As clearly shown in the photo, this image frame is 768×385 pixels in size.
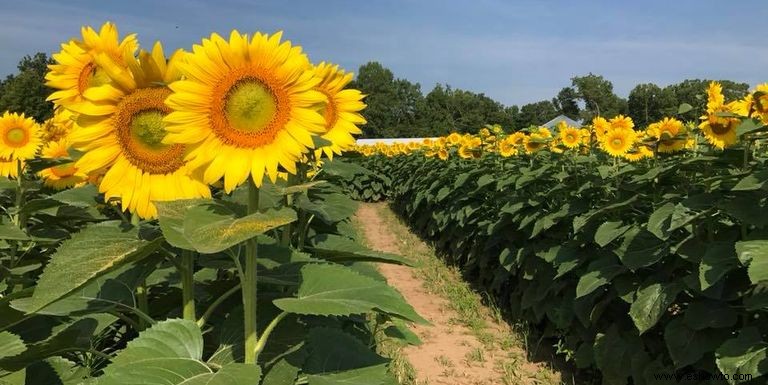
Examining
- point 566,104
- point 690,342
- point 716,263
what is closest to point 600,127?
point 690,342

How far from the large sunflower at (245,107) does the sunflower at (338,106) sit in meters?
0.39

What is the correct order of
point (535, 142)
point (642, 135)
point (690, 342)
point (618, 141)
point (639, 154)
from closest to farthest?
1. point (690, 342)
2. point (639, 154)
3. point (618, 141)
4. point (642, 135)
5. point (535, 142)

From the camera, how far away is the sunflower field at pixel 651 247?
272cm

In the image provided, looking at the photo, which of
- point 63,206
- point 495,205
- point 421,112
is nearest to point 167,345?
point 63,206

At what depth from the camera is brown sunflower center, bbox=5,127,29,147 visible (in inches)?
103

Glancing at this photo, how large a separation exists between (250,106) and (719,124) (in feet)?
9.85

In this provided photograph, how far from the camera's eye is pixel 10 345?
3.78 ft

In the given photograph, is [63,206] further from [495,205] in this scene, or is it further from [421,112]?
[421,112]

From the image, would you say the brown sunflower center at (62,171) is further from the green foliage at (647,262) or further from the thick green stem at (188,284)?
the green foliage at (647,262)

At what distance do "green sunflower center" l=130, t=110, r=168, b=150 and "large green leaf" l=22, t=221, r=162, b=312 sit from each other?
20cm

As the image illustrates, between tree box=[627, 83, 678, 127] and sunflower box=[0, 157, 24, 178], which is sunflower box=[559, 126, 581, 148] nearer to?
sunflower box=[0, 157, 24, 178]

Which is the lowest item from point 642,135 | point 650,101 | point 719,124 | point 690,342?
point 690,342

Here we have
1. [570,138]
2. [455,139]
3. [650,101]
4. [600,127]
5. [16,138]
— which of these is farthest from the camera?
[650,101]

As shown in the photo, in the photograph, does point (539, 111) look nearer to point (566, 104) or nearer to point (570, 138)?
point (566, 104)
